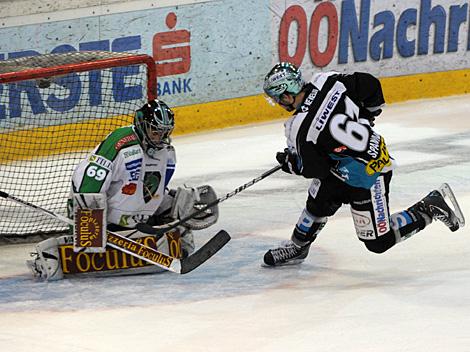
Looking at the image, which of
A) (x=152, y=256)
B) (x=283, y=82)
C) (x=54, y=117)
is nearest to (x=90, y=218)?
(x=152, y=256)

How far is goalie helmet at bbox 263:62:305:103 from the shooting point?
466 centimetres

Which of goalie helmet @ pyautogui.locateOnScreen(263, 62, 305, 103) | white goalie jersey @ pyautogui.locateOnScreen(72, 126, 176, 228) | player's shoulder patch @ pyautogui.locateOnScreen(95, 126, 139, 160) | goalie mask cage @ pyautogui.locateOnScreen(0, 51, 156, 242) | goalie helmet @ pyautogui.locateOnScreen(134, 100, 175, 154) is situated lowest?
goalie mask cage @ pyautogui.locateOnScreen(0, 51, 156, 242)

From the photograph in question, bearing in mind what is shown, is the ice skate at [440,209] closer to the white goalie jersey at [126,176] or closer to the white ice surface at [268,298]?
the white ice surface at [268,298]

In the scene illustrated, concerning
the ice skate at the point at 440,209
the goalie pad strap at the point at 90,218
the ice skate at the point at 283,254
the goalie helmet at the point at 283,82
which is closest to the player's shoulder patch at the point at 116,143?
the goalie pad strap at the point at 90,218

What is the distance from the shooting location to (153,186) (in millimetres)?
5105

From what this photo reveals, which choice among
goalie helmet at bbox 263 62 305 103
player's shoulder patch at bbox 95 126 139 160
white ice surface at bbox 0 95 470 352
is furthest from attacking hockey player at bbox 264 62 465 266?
player's shoulder patch at bbox 95 126 139 160

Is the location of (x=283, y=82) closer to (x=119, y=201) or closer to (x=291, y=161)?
(x=291, y=161)

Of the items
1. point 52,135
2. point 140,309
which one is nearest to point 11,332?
point 140,309

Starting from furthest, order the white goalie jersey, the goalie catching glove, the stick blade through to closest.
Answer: the goalie catching glove → the stick blade → the white goalie jersey

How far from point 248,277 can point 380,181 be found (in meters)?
0.70

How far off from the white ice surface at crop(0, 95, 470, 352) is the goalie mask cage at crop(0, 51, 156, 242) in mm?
671

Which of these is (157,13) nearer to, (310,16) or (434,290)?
(310,16)

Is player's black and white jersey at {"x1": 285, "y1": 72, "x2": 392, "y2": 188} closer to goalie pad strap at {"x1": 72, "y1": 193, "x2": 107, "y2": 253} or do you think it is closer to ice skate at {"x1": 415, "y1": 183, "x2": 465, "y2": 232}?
ice skate at {"x1": 415, "y1": 183, "x2": 465, "y2": 232}

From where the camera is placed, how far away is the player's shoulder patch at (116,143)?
4.92 m
